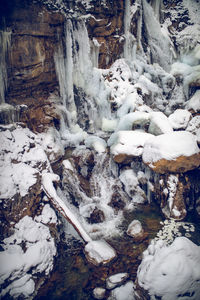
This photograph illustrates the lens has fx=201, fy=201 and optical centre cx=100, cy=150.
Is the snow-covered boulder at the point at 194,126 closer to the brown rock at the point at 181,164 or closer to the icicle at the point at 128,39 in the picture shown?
the brown rock at the point at 181,164

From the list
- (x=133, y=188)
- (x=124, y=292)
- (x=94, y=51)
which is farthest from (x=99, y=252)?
(x=94, y=51)

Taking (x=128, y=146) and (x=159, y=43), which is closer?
(x=128, y=146)

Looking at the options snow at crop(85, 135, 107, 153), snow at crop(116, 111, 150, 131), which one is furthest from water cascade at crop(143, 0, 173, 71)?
snow at crop(85, 135, 107, 153)

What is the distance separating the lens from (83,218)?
5262 mm

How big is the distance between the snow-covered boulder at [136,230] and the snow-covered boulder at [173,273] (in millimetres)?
1344

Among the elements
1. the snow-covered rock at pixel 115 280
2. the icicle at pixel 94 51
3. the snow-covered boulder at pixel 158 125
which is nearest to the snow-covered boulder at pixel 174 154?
the snow-covered boulder at pixel 158 125

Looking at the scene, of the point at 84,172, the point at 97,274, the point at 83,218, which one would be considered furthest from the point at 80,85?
the point at 97,274

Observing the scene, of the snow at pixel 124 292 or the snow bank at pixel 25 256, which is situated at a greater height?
the snow bank at pixel 25 256

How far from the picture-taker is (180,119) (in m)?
6.47

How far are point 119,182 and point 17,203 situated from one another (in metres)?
2.93

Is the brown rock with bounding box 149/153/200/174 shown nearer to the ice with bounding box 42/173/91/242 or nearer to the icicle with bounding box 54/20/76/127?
the ice with bounding box 42/173/91/242

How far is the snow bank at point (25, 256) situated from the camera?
3590 mm

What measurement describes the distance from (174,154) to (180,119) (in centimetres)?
194

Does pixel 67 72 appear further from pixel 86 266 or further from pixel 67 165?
pixel 86 266
